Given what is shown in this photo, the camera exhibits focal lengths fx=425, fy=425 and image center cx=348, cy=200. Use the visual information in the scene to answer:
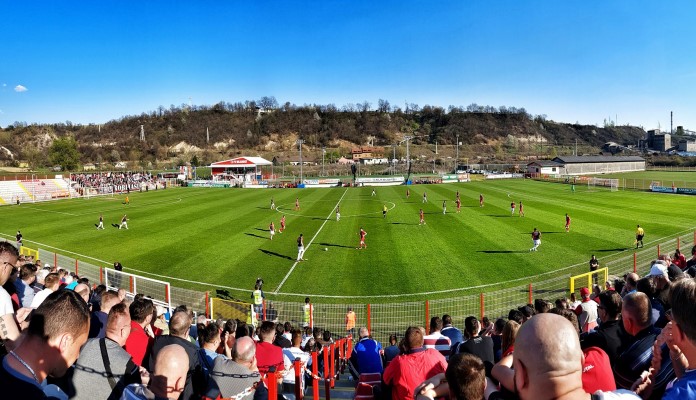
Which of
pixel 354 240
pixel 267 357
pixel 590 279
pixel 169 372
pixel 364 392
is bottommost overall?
pixel 590 279

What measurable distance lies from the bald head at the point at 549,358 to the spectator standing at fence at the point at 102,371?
3.62m

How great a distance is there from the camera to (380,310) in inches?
635

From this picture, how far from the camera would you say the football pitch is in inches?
779

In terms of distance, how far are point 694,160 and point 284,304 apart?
449 ft

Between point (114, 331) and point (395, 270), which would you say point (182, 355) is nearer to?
point (114, 331)

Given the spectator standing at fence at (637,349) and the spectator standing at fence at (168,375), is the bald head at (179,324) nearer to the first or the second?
the spectator standing at fence at (168,375)

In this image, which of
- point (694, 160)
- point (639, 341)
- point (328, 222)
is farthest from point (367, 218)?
point (694, 160)

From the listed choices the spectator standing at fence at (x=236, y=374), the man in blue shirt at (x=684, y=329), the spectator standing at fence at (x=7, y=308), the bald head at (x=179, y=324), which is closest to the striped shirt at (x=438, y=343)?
the spectator standing at fence at (x=236, y=374)

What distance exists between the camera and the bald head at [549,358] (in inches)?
88.4

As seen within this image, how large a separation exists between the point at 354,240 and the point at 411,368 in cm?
2329

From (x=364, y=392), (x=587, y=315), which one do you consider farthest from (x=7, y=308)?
(x=587, y=315)

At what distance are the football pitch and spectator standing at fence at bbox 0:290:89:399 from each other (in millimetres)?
14662

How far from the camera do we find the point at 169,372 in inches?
148

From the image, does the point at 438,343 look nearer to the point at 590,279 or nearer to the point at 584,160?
the point at 590,279
